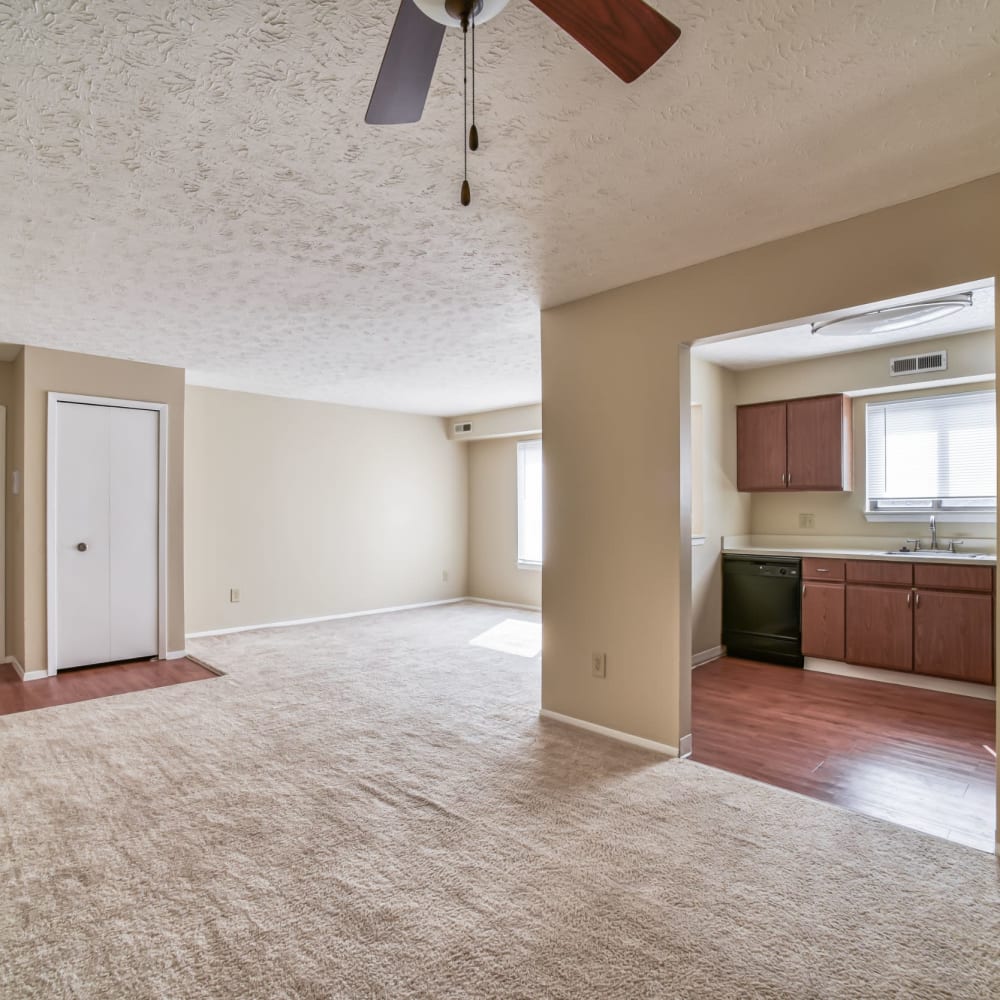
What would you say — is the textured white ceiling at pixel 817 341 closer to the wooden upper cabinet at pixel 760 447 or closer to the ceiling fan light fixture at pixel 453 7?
the wooden upper cabinet at pixel 760 447

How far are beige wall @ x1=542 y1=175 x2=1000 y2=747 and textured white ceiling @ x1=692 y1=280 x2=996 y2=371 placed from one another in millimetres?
680

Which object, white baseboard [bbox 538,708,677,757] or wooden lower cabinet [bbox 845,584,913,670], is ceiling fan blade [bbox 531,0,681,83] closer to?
white baseboard [bbox 538,708,677,757]

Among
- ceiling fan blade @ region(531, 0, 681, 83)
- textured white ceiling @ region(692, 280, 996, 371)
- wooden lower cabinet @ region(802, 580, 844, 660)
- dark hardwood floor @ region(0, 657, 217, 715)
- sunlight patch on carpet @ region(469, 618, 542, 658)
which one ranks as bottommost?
dark hardwood floor @ region(0, 657, 217, 715)

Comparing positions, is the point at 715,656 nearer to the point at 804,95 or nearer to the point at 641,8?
the point at 804,95

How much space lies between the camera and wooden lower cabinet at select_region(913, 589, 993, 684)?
4.00 meters

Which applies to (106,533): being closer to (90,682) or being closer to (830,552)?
(90,682)

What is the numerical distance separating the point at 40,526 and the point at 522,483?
4903mm

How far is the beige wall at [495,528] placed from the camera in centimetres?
781

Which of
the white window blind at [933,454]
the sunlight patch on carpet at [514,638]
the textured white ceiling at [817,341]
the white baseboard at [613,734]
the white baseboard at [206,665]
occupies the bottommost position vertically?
the sunlight patch on carpet at [514,638]

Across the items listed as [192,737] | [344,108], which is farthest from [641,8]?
[192,737]

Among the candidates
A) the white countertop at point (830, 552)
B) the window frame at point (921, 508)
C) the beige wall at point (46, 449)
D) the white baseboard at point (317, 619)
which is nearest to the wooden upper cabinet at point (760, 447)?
the white countertop at point (830, 552)

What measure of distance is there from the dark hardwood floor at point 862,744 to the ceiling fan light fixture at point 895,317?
2.32 meters

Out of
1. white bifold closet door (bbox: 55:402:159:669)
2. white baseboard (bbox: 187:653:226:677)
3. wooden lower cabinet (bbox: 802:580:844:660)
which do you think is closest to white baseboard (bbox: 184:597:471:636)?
white baseboard (bbox: 187:653:226:677)

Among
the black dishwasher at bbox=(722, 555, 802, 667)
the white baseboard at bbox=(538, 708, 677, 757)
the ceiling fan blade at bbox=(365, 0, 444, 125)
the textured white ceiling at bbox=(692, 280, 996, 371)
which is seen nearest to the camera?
the ceiling fan blade at bbox=(365, 0, 444, 125)
